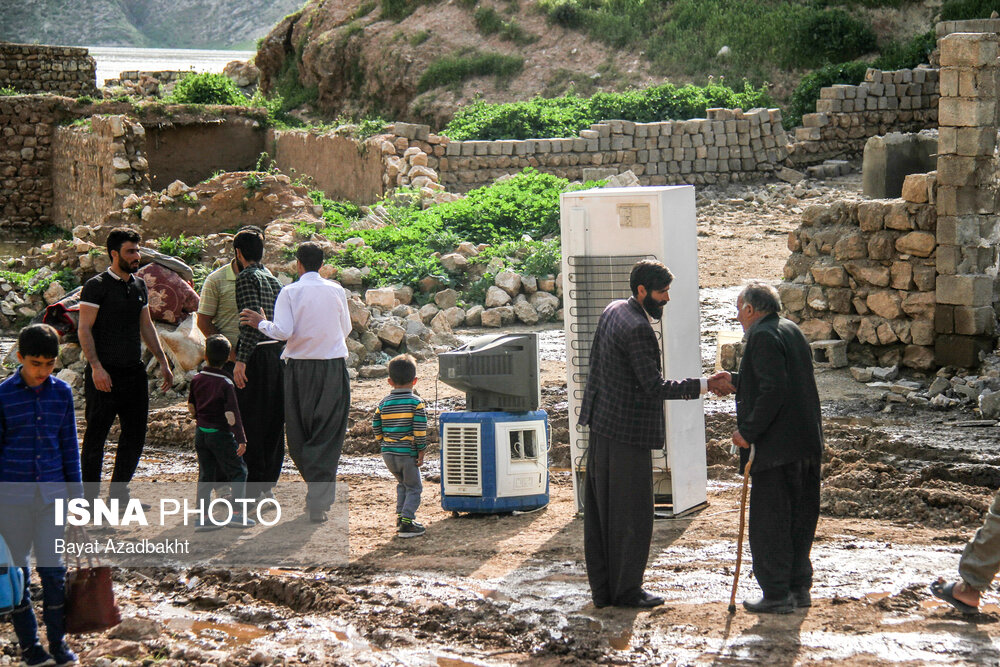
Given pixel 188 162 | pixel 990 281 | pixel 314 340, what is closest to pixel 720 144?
pixel 188 162

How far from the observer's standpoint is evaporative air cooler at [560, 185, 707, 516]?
21.0 feet

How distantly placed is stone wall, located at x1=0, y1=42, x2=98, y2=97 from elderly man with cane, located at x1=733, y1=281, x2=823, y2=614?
24955mm

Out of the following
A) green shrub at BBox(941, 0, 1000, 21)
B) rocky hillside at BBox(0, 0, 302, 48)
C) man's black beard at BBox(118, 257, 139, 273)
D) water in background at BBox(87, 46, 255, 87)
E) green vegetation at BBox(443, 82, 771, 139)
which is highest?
rocky hillside at BBox(0, 0, 302, 48)

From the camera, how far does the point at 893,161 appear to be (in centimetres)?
1371

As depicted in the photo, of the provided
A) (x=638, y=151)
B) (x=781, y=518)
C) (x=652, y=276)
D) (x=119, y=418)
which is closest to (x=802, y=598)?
(x=781, y=518)

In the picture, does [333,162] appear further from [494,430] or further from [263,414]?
[494,430]

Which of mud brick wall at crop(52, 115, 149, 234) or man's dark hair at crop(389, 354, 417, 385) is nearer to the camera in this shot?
man's dark hair at crop(389, 354, 417, 385)

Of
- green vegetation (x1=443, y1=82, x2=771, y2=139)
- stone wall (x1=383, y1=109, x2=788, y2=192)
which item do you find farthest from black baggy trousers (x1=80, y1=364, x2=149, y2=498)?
green vegetation (x1=443, y1=82, x2=771, y2=139)

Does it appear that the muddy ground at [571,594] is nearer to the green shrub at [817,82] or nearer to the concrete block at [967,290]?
the concrete block at [967,290]

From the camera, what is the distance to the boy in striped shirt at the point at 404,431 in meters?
6.38

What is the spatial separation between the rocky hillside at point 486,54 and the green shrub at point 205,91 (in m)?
4.38

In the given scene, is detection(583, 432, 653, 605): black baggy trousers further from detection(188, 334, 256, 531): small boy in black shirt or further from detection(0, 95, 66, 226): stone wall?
detection(0, 95, 66, 226): stone wall

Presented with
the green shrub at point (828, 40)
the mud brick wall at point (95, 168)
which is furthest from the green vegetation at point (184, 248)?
the green shrub at point (828, 40)

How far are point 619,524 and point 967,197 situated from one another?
614 cm
